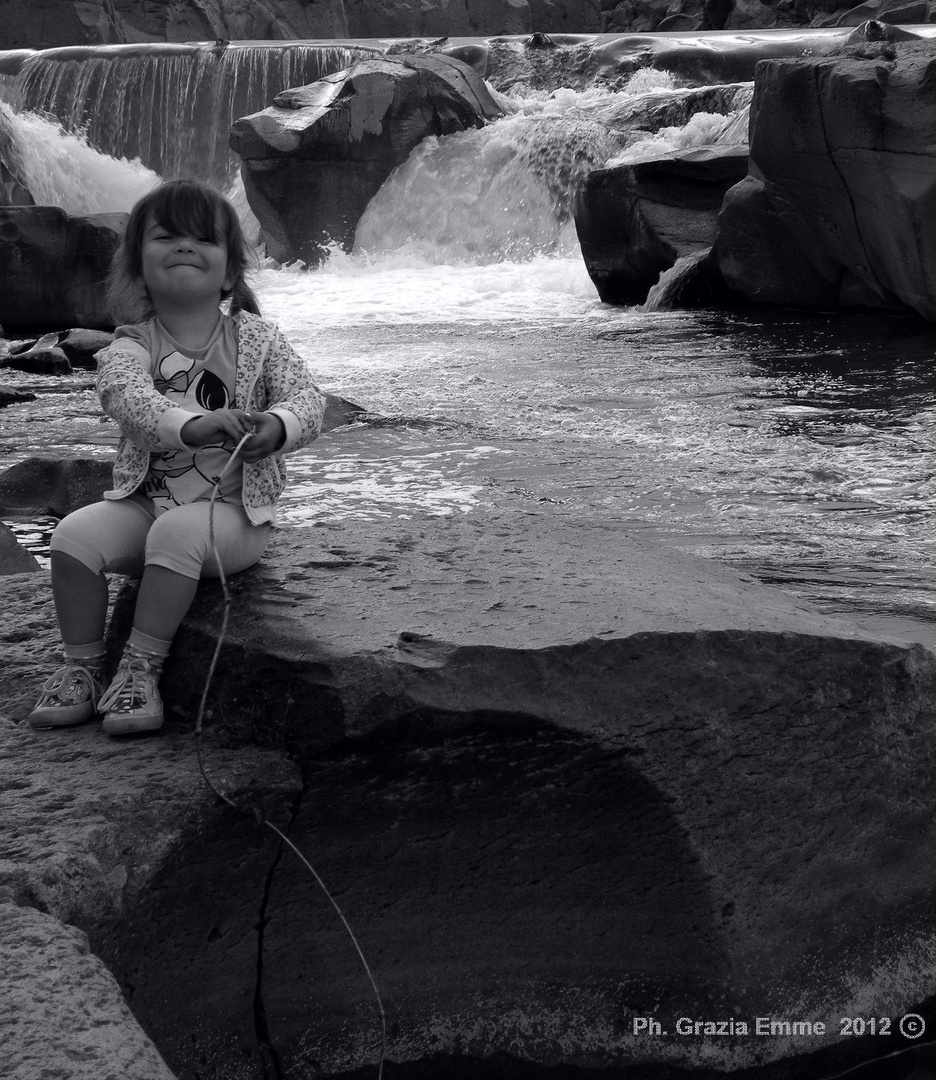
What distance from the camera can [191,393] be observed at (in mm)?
2492

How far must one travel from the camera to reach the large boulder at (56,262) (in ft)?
35.1

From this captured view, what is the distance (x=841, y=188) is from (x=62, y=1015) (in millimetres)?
9074

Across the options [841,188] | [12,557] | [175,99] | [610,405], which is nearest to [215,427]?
[12,557]

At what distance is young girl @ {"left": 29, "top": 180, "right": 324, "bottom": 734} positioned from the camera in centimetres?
221

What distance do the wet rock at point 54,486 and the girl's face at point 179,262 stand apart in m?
2.79

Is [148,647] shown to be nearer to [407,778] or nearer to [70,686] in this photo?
[70,686]

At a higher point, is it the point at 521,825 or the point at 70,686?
the point at 70,686

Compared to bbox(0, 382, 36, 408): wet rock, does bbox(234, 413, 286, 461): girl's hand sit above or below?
above

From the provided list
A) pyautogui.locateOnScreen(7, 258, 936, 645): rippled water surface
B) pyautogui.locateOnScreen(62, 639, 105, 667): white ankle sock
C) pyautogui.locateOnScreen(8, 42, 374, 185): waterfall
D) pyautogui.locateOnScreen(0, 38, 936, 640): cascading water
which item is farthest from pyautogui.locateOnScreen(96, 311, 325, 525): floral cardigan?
pyautogui.locateOnScreen(8, 42, 374, 185): waterfall

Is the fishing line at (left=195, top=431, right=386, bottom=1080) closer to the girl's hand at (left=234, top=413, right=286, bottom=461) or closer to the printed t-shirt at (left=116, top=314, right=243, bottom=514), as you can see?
the girl's hand at (left=234, top=413, right=286, bottom=461)

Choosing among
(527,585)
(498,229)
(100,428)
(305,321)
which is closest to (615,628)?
(527,585)

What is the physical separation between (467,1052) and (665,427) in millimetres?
4492

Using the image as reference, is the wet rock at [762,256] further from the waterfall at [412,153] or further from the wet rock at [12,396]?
the wet rock at [12,396]

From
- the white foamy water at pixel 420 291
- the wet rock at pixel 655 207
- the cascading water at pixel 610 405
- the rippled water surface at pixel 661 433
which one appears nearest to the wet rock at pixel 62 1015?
the cascading water at pixel 610 405
